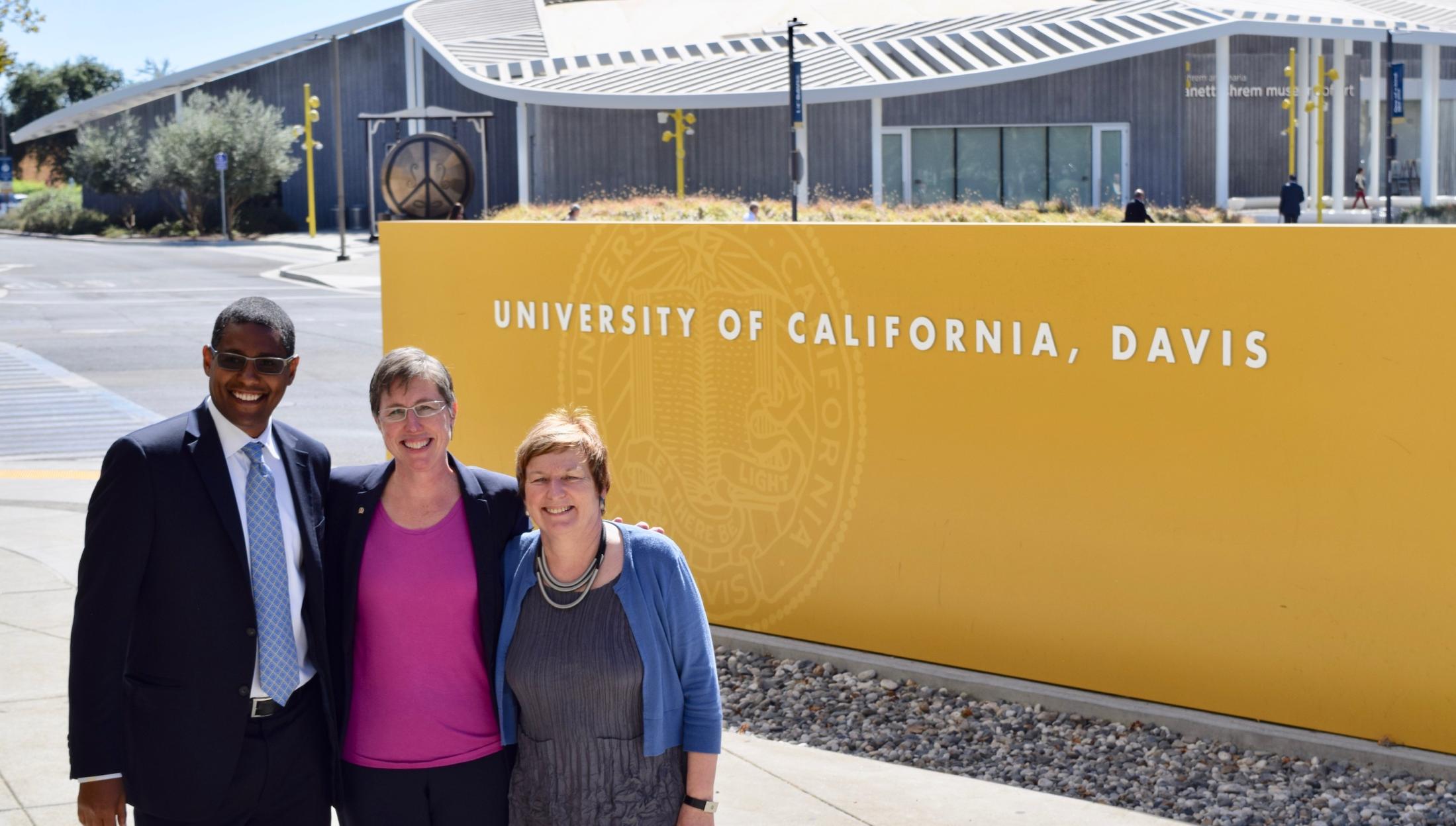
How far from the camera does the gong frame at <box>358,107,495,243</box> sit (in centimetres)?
4066

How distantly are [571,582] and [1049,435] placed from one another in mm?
3731

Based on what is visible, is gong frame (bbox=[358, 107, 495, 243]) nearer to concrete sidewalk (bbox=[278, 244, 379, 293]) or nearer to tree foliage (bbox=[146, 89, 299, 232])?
concrete sidewalk (bbox=[278, 244, 379, 293])

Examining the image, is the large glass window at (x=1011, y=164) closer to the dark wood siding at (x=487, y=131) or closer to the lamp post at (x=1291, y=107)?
the lamp post at (x=1291, y=107)

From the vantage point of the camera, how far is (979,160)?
48.3 metres

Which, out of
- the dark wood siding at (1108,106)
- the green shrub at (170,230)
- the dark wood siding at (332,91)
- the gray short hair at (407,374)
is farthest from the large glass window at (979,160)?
the gray short hair at (407,374)

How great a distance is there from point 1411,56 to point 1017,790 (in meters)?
55.9

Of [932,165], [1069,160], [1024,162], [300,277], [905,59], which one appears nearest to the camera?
[300,277]

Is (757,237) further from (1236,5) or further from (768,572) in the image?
(1236,5)

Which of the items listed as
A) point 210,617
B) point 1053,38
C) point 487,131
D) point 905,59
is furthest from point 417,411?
point 487,131

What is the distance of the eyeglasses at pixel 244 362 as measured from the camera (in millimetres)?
3543

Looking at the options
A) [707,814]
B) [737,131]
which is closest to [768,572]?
[707,814]

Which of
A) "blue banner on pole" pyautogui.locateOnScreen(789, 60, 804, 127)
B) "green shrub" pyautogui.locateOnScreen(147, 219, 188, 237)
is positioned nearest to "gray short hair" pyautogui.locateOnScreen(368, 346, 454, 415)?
"blue banner on pole" pyautogui.locateOnScreen(789, 60, 804, 127)

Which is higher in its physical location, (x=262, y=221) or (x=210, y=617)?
(x=262, y=221)

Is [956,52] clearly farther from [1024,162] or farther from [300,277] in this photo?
[300,277]
